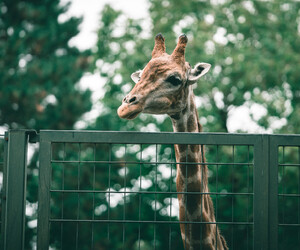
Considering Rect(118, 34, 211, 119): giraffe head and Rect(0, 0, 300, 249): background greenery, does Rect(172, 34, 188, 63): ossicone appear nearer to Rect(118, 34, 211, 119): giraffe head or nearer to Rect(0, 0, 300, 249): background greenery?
Rect(118, 34, 211, 119): giraffe head

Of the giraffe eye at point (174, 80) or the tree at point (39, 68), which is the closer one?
the giraffe eye at point (174, 80)

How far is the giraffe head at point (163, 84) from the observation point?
12.3 ft

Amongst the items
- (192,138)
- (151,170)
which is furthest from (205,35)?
(192,138)

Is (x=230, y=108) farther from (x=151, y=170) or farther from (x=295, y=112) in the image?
(x=151, y=170)

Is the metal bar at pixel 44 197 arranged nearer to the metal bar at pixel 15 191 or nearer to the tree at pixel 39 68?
the metal bar at pixel 15 191

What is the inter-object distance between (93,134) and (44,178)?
0.39 m

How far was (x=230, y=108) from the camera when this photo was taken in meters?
16.9

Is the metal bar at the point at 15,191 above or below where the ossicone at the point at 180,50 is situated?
below

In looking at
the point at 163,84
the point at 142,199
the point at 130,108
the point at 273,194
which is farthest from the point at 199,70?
the point at 142,199

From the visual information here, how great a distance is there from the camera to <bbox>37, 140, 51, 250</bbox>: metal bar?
2.87 meters

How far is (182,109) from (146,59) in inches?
467

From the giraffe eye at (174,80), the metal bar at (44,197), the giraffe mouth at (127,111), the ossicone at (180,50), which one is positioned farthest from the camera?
the ossicone at (180,50)

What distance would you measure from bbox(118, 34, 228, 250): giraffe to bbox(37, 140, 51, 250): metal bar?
92 centimetres

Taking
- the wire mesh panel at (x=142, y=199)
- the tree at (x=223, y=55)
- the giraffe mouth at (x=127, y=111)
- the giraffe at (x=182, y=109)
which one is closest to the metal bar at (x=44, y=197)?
the giraffe mouth at (x=127, y=111)
